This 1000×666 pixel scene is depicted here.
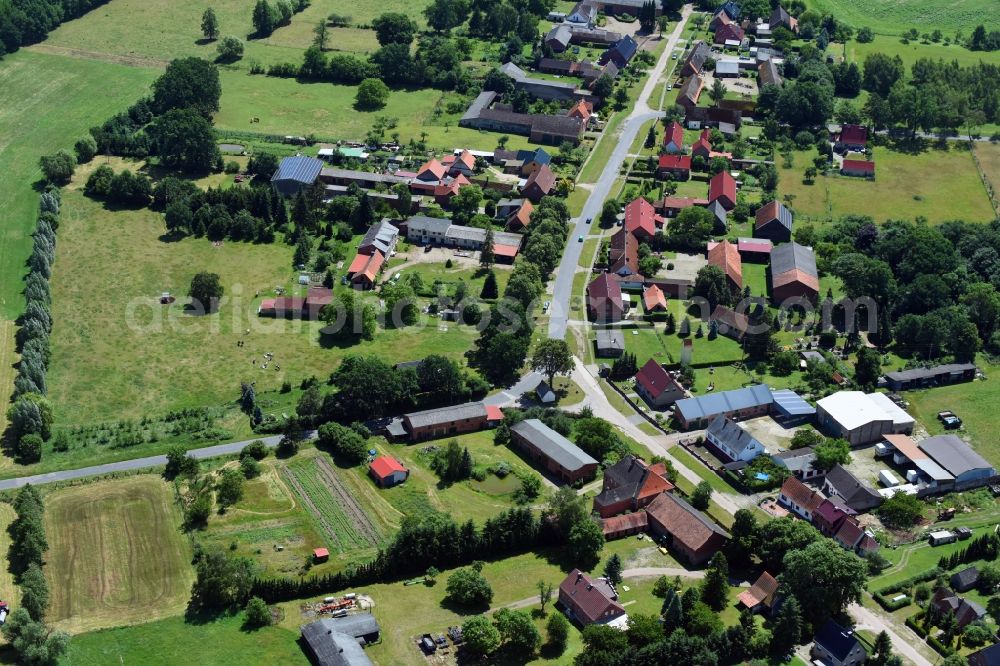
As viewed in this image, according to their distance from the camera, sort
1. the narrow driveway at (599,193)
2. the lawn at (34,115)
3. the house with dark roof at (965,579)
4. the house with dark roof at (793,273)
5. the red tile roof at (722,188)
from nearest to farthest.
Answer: the house with dark roof at (965,579) < the narrow driveway at (599,193) < the house with dark roof at (793,273) < the lawn at (34,115) < the red tile roof at (722,188)

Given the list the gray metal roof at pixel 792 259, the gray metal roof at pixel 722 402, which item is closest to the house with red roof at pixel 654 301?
the gray metal roof at pixel 792 259

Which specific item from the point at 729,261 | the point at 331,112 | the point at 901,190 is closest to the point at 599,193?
the point at 729,261

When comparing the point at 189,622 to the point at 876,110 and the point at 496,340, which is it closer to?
the point at 496,340

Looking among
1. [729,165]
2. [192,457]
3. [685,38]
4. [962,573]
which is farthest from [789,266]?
[685,38]

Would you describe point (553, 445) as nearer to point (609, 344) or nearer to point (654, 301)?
point (609, 344)

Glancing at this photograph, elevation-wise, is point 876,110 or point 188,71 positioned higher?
point 188,71

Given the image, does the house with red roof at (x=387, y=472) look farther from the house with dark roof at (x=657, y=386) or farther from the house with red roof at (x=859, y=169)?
the house with red roof at (x=859, y=169)

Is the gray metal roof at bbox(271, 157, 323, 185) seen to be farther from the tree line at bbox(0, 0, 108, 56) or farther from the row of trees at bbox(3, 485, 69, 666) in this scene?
the tree line at bbox(0, 0, 108, 56)
